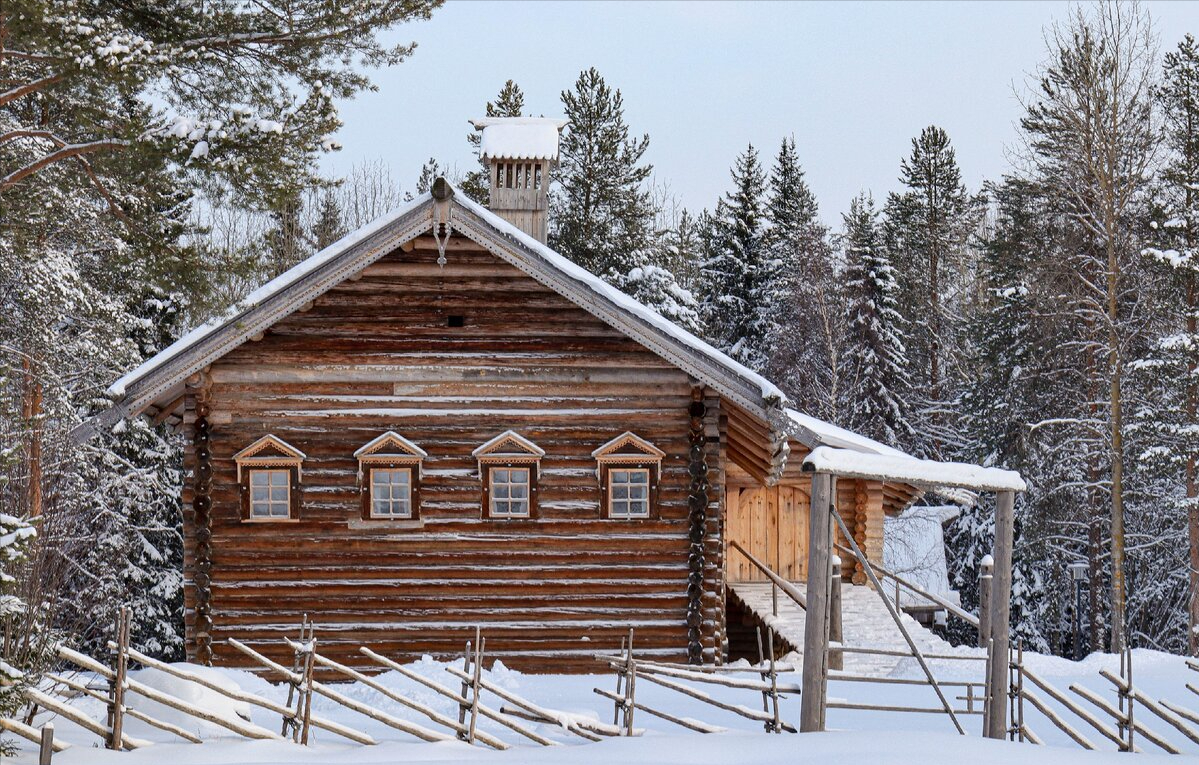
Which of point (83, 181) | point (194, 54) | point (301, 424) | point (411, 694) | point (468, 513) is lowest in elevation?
point (411, 694)

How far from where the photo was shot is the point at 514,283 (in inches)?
713

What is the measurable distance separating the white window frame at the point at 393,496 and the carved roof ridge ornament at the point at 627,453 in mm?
2562

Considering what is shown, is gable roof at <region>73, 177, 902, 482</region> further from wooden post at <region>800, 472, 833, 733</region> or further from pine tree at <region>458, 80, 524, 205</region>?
pine tree at <region>458, 80, 524, 205</region>

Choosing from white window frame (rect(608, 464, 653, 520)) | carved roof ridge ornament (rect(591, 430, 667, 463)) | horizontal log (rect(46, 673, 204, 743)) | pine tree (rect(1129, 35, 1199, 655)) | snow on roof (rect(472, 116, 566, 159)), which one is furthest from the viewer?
pine tree (rect(1129, 35, 1199, 655))

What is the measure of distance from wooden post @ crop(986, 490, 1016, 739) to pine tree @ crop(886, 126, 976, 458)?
30.0 metres

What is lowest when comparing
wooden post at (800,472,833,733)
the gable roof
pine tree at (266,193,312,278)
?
wooden post at (800,472,833,733)

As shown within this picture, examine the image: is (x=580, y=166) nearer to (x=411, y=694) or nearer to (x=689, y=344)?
(x=689, y=344)

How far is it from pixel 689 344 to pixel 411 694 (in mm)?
5740

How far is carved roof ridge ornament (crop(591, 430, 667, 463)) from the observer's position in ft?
59.6

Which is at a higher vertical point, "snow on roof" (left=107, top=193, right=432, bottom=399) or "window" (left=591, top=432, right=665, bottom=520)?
"snow on roof" (left=107, top=193, right=432, bottom=399)

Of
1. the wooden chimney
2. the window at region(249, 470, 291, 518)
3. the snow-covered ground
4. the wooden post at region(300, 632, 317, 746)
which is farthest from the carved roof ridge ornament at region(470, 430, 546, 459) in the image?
the wooden post at region(300, 632, 317, 746)

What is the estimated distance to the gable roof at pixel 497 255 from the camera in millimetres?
17156

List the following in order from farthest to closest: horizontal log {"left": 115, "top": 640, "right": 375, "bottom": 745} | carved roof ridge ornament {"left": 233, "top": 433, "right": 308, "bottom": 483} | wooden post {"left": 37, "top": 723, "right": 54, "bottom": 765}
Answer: carved roof ridge ornament {"left": 233, "top": 433, "right": 308, "bottom": 483} < horizontal log {"left": 115, "top": 640, "right": 375, "bottom": 745} < wooden post {"left": 37, "top": 723, "right": 54, "bottom": 765}

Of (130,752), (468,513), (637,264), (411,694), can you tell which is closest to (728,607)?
(468,513)
